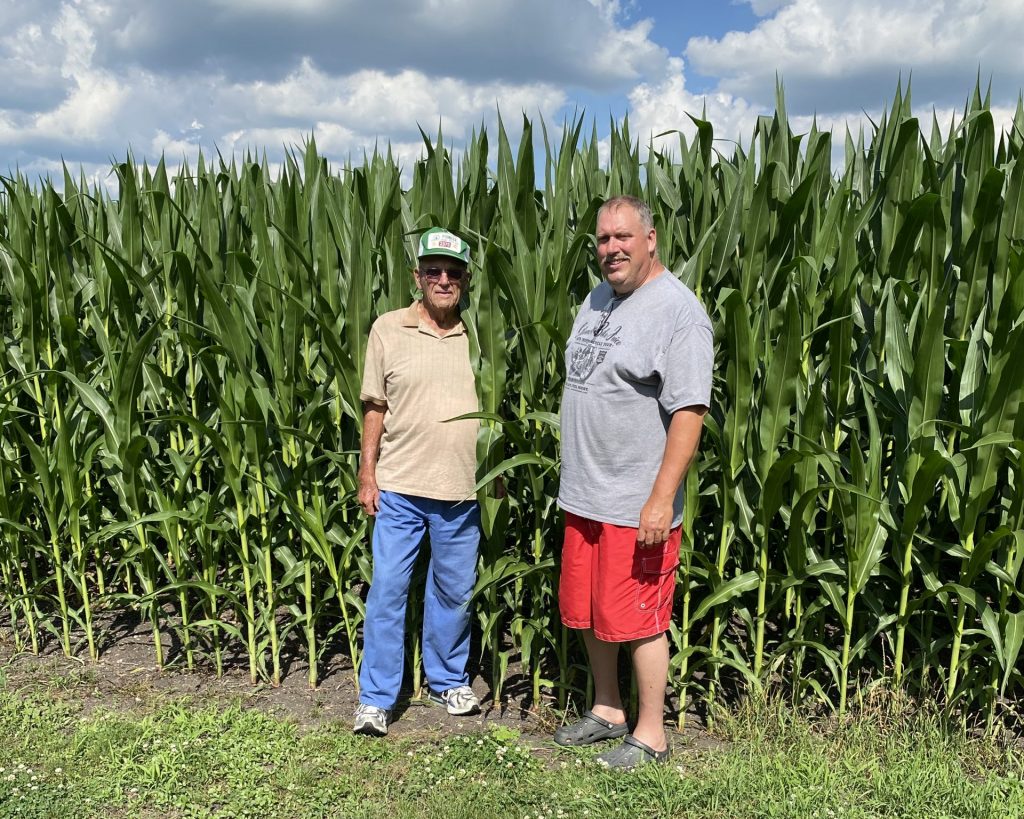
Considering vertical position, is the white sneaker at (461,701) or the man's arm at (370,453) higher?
the man's arm at (370,453)

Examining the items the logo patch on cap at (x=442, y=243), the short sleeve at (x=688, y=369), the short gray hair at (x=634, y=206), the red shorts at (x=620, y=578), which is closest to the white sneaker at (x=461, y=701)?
the red shorts at (x=620, y=578)

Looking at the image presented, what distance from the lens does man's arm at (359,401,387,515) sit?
10.2 ft

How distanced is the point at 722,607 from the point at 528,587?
0.74m

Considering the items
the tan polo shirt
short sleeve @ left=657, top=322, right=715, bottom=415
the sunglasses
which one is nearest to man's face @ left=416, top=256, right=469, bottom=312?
the sunglasses

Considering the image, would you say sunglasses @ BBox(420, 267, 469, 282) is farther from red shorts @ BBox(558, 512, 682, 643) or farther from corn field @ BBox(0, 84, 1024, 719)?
red shorts @ BBox(558, 512, 682, 643)

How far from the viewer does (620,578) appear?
8.99ft

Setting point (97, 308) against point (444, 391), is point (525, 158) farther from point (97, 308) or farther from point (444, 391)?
point (97, 308)

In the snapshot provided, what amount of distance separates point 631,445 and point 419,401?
833mm

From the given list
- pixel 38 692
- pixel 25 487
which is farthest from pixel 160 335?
pixel 38 692

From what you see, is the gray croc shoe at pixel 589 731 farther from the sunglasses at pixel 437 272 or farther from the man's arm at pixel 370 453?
the sunglasses at pixel 437 272

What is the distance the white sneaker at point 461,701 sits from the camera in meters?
3.28

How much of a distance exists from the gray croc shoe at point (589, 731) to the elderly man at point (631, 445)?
0.12 meters

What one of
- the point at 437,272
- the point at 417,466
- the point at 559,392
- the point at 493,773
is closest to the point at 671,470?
the point at 559,392

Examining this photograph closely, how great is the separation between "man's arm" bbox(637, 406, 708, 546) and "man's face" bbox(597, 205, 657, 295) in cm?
47
